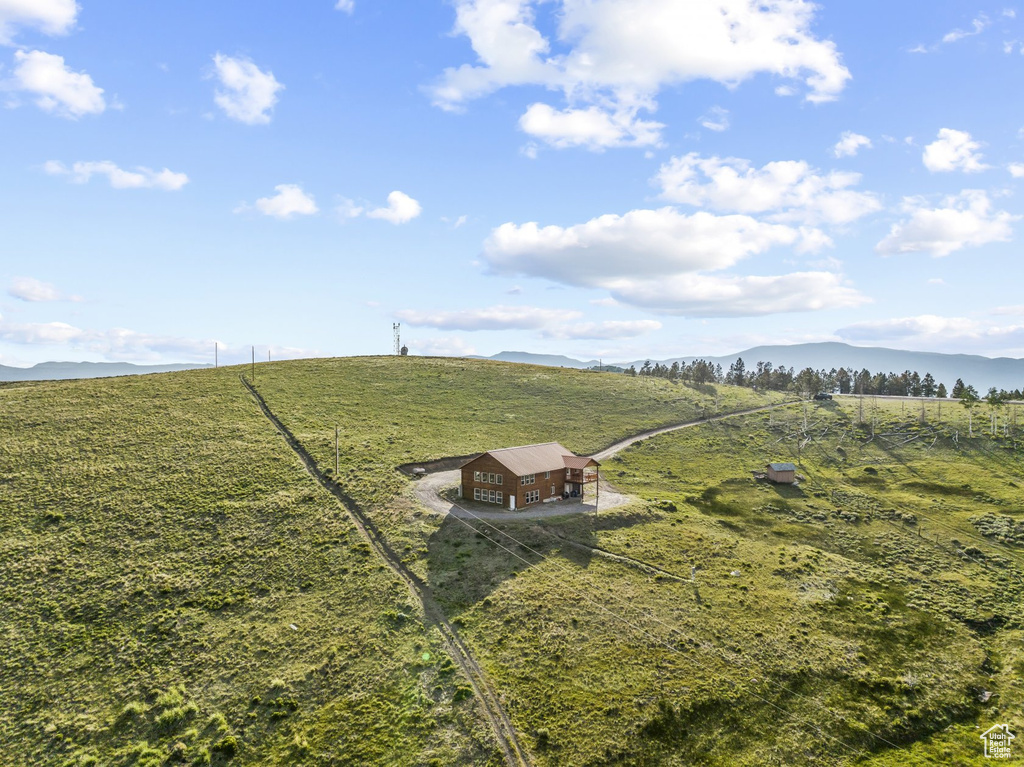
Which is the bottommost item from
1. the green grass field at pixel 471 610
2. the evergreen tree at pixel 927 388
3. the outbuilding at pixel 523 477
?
the green grass field at pixel 471 610

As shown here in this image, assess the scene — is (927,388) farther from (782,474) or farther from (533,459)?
(533,459)

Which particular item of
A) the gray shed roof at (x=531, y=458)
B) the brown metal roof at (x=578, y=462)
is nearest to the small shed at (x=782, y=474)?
the brown metal roof at (x=578, y=462)

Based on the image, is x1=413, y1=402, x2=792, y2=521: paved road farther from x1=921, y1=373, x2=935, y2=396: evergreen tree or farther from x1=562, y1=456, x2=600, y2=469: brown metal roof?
x1=921, y1=373, x2=935, y2=396: evergreen tree

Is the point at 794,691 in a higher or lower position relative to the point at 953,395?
lower

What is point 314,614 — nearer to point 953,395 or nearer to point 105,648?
point 105,648

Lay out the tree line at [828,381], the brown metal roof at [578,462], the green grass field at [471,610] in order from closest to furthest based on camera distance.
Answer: the green grass field at [471,610], the brown metal roof at [578,462], the tree line at [828,381]

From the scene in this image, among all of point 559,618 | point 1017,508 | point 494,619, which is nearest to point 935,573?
point 1017,508

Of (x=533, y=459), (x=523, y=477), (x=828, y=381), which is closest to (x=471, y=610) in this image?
(x=523, y=477)

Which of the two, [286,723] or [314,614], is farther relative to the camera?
[314,614]

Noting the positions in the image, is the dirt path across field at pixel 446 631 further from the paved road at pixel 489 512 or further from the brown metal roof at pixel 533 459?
the brown metal roof at pixel 533 459

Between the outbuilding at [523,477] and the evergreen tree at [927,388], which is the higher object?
the evergreen tree at [927,388]
